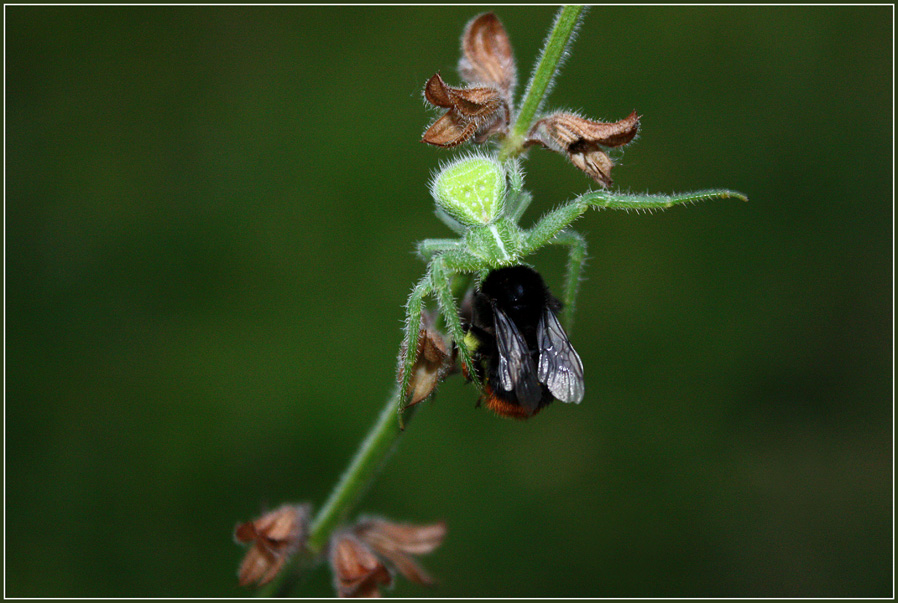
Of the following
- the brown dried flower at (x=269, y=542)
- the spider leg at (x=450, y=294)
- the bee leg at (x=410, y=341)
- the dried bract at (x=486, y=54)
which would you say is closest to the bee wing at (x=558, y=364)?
the spider leg at (x=450, y=294)

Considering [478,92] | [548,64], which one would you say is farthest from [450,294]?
[548,64]

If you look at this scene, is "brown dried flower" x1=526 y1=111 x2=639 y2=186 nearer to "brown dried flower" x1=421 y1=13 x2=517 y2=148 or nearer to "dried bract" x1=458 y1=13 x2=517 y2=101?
"brown dried flower" x1=421 y1=13 x2=517 y2=148

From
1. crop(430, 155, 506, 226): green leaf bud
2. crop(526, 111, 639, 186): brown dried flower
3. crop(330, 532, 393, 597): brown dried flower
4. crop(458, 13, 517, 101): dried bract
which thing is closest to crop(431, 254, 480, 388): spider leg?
crop(430, 155, 506, 226): green leaf bud

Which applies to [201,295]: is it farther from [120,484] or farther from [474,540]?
[474,540]

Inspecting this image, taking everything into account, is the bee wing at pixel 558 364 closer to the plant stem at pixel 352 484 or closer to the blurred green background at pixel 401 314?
the plant stem at pixel 352 484

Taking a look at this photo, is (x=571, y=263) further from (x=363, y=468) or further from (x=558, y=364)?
(x=363, y=468)

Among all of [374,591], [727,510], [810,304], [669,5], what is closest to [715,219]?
[810,304]

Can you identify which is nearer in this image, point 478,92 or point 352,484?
point 478,92
